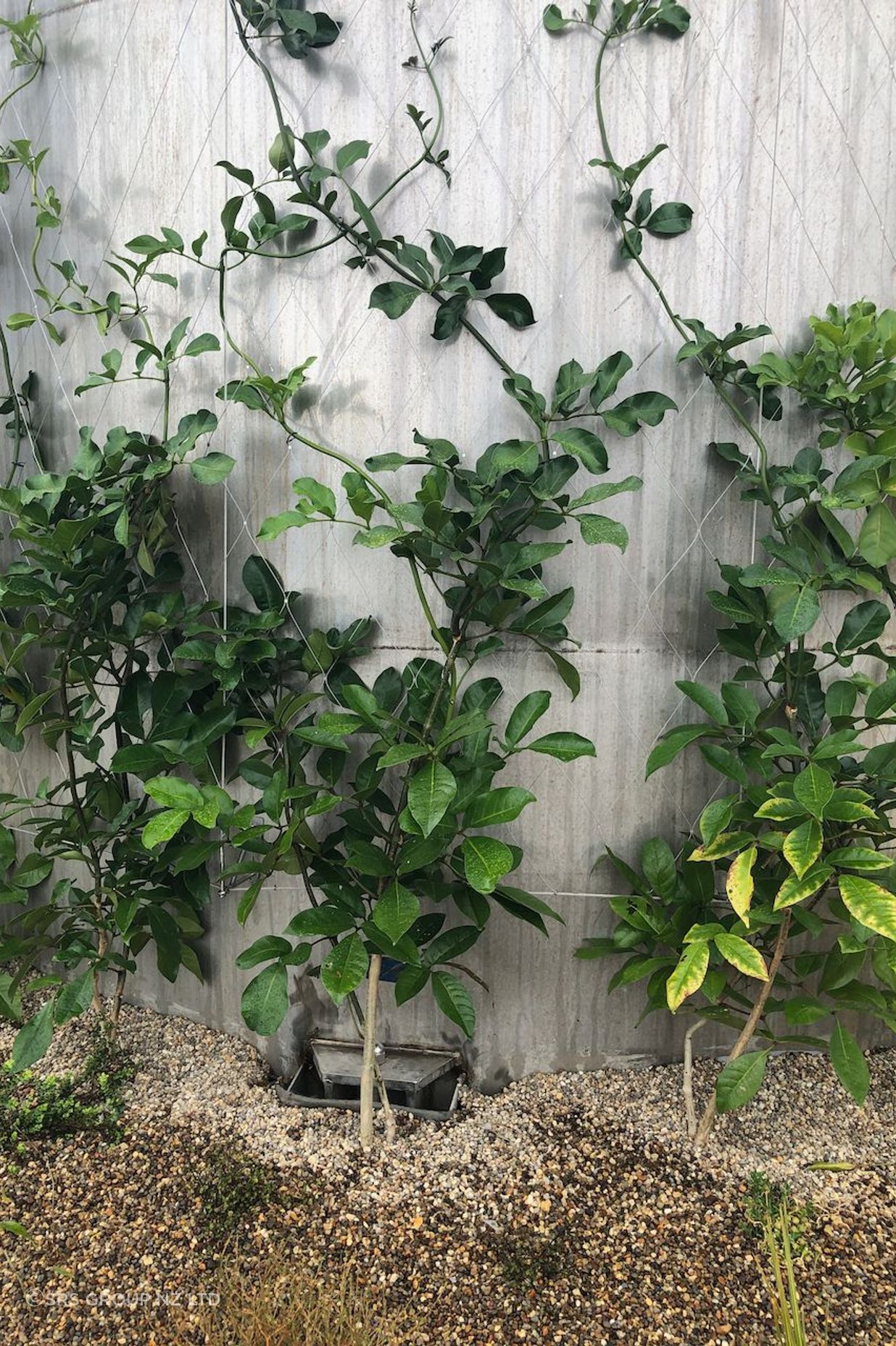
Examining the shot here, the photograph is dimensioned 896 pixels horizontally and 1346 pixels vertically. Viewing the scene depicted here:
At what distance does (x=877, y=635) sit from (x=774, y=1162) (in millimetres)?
1056

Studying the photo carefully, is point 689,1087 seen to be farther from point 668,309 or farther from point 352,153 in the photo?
point 352,153

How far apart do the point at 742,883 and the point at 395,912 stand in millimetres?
591

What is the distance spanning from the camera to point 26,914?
5.80 feet

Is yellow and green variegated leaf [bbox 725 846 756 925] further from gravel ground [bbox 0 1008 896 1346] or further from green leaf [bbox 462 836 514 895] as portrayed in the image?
gravel ground [bbox 0 1008 896 1346]

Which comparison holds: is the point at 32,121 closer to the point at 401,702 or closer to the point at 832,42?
the point at 401,702

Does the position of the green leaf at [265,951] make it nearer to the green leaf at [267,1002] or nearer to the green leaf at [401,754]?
the green leaf at [267,1002]

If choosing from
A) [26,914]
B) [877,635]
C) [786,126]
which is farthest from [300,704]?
[786,126]

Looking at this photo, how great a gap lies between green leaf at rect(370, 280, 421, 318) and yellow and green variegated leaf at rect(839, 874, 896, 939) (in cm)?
131

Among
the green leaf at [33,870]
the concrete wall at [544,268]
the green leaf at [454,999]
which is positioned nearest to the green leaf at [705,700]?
the concrete wall at [544,268]

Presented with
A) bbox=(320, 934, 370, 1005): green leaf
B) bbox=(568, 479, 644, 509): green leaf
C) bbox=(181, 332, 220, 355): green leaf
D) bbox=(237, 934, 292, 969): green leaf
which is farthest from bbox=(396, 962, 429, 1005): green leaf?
bbox=(181, 332, 220, 355): green leaf

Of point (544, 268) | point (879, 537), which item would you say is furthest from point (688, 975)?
point (544, 268)

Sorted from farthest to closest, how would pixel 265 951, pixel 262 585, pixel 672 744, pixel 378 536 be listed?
pixel 262 585, pixel 672 744, pixel 265 951, pixel 378 536

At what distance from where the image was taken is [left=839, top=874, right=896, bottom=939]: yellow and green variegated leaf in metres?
1.27

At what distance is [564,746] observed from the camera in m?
1.49
